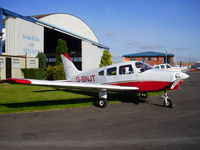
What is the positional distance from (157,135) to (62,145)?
8.67 ft

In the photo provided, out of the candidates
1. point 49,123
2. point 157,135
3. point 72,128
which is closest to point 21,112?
point 49,123

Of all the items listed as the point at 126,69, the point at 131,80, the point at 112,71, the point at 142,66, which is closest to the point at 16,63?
the point at 112,71

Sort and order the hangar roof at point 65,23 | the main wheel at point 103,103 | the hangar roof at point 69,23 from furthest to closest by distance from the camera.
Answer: the hangar roof at point 69,23 < the hangar roof at point 65,23 < the main wheel at point 103,103

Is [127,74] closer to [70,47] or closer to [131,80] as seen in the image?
[131,80]

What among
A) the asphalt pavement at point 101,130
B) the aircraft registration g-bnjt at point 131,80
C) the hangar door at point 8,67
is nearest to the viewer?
the asphalt pavement at point 101,130

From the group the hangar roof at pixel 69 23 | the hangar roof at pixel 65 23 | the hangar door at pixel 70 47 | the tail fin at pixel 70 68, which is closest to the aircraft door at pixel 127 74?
the tail fin at pixel 70 68

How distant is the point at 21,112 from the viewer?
8023 mm

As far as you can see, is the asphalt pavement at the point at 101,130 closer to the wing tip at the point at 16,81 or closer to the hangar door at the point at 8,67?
the wing tip at the point at 16,81

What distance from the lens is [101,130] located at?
18.2 feet

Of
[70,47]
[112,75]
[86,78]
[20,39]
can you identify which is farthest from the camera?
[70,47]

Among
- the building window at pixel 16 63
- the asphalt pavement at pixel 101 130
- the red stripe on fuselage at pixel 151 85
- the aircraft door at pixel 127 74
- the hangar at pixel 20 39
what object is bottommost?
the asphalt pavement at pixel 101 130

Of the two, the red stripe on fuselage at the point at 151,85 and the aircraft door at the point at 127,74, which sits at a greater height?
the aircraft door at the point at 127,74

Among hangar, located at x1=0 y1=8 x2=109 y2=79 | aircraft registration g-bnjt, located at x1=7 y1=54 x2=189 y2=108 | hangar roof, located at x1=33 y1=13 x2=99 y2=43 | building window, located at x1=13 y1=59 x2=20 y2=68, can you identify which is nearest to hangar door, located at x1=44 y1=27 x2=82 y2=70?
hangar roof, located at x1=33 y1=13 x2=99 y2=43

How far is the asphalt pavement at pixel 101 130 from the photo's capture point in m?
4.45
